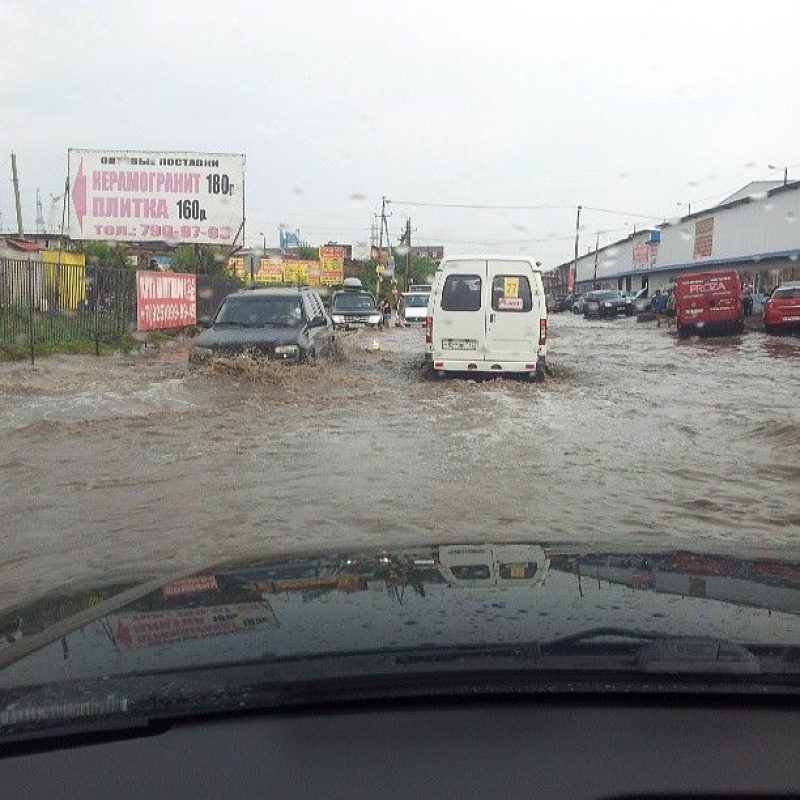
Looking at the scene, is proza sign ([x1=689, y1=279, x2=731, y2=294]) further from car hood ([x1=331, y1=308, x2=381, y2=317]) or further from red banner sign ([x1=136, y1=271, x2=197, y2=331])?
red banner sign ([x1=136, y1=271, x2=197, y2=331])

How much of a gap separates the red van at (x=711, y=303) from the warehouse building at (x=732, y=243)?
1450 centimetres

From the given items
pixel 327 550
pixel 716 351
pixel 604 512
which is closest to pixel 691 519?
pixel 604 512

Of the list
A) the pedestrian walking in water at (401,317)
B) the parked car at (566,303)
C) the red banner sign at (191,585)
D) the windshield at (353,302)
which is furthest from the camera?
the parked car at (566,303)

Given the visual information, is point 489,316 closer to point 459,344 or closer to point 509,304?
point 509,304

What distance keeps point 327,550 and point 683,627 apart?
1517 mm

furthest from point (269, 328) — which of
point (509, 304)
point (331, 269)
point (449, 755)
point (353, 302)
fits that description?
point (331, 269)

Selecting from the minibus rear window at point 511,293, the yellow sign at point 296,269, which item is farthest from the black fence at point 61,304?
the yellow sign at point 296,269

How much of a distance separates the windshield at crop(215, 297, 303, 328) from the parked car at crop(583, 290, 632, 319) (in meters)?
32.5

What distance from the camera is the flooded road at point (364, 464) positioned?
609 cm

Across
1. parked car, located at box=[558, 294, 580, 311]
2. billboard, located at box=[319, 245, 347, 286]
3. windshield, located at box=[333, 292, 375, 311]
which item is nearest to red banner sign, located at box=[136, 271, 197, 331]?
windshield, located at box=[333, 292, 375, 311]

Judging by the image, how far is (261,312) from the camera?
1484 centimetres

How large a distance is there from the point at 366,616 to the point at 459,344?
1230cm

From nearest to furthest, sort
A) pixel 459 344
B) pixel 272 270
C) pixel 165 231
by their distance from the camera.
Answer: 1. pixel 459 344
2. pixel 165 231
3. pixel 272 270

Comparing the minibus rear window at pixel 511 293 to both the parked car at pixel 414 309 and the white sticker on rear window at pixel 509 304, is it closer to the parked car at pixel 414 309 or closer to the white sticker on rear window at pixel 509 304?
the white sticker on rear window at pixel 509 304
